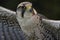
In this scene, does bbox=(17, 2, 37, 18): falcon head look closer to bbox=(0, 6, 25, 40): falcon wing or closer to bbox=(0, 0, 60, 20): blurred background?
bbox=(0, 6, 25, 40): falcon wing

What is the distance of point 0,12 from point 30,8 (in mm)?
992

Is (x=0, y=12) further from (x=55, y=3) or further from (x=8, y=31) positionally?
(x=55, y=3)

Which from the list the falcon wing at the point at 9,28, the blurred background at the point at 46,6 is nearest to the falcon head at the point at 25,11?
the falcon wing at the point at 9,28

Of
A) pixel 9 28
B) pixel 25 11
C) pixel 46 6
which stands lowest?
pixel 46 6

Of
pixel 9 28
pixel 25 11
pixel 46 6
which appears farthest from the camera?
pixel 46 6

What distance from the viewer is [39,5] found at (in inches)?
99.7

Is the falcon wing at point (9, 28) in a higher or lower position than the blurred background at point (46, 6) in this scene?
higher

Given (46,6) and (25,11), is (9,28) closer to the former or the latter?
(25,11)

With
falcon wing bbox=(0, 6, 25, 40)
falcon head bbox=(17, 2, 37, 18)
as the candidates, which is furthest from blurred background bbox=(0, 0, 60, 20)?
falcon head bbox=(17, 2, 37, 18)

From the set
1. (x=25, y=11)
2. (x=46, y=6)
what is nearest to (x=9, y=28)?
(x=25, y=11)

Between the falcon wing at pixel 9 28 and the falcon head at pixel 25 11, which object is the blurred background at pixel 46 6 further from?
the falcon head at pixel 25 11

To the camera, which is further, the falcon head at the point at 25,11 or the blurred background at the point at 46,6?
the blurred background at the point at 46,6

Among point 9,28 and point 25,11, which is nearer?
point 25,11

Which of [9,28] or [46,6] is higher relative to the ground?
[9,28]
